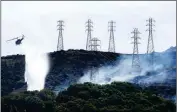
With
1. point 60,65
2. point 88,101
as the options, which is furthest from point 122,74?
point 88,101

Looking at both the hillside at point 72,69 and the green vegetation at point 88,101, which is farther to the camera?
the hillside at point 72,69

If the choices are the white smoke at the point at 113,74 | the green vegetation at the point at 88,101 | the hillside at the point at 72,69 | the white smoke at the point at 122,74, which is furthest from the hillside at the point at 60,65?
the green vegetation at the point at 88,101

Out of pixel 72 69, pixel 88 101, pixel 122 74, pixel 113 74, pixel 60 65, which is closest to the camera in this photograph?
pixel 88 101

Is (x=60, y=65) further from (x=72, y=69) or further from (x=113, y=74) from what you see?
(x=113, y=74)

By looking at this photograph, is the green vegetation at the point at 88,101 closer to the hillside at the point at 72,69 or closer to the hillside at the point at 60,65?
the hillside at the point at 72,69

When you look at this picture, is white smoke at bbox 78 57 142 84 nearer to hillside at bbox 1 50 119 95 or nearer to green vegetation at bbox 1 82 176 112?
hillside at bbox 1 50 119 95

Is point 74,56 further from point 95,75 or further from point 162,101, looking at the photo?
point 162,101

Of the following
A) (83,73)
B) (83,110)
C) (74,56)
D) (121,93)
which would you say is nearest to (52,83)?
(83,73)

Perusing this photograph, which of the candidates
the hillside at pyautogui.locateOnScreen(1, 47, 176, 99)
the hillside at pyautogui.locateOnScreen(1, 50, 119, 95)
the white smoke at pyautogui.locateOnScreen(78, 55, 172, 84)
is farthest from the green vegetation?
the white smoke at pyautogui.locateOnScreen(78, 55, 172, 84)
